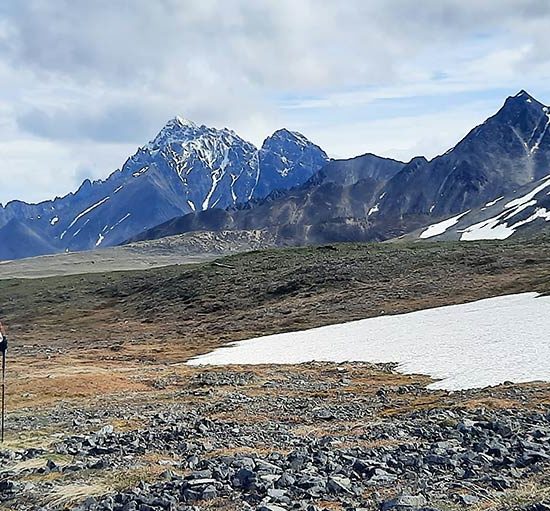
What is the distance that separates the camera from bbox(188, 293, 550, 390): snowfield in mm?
27055

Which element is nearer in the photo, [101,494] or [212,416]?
[101,494]

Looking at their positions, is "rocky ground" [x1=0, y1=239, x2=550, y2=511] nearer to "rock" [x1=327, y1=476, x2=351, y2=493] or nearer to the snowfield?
"rock" [x1=327, y1=476, x2=351, y2=493]

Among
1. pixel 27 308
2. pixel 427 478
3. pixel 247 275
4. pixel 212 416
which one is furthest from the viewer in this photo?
pixel 27 308

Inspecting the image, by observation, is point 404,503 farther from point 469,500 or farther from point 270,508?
point 270,508

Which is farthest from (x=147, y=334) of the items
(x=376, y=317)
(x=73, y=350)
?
(x=376, y=317)

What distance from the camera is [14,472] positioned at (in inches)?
656

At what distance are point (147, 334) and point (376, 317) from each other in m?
22.6

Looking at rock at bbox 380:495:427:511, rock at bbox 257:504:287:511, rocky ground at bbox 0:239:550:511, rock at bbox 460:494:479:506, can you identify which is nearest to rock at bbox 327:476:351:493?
rocky ground at bbox 0:239:550:511

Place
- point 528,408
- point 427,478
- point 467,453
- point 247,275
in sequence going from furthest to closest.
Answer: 1. point 247,275
2. point 528,408
3. point 467,453
4. point 427,478

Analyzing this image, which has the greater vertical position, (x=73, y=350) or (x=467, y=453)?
(x=467, y=453)

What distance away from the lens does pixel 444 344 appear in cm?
3472

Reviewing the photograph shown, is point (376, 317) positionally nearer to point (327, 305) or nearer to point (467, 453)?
point (327, 305)

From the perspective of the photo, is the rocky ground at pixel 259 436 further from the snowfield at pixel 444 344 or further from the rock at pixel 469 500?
the snowfield at pixel 444 344

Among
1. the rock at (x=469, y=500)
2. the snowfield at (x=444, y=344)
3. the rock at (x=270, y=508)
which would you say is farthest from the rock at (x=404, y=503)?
the snowfield at (x=444, y=344)
